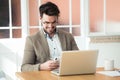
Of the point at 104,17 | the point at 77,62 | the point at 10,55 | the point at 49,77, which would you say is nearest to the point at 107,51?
the point at 104,17

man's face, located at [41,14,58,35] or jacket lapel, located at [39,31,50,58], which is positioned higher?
man's face, located at [41,14,58,35]

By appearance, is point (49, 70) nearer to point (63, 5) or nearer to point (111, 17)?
point (63, 5)

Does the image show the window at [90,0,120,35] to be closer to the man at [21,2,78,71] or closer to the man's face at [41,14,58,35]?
the man at [21,2,78,71]

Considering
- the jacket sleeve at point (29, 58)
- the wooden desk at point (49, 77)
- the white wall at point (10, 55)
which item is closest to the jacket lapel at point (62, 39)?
the jacket sleeve at point (29, 58)

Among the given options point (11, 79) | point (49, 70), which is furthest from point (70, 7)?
point (49, 70)

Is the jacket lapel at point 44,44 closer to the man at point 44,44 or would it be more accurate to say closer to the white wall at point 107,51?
the man at point 44,44

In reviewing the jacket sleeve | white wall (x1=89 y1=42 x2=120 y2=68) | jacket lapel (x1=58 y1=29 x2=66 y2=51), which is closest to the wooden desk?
the jacket sleeve

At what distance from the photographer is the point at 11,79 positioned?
4.64 meters

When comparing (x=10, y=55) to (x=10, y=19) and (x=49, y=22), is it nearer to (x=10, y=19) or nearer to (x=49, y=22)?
(x=10, y=19)

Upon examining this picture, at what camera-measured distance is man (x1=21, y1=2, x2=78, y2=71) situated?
287 centimetres

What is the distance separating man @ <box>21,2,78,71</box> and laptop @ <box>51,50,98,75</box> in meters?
0.34

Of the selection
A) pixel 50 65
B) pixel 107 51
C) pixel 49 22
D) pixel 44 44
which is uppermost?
pixel 49 22

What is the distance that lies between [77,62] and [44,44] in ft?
1.95

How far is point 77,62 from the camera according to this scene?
2480 mm
